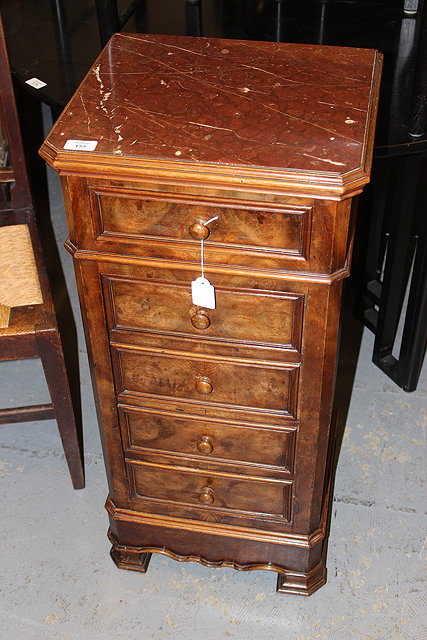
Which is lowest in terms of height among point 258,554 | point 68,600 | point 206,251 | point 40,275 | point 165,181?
point 68,600

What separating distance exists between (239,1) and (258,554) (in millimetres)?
1746

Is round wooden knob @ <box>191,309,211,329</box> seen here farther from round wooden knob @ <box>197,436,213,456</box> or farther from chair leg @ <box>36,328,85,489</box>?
chair leg @ <box>36,328,85,489</box>

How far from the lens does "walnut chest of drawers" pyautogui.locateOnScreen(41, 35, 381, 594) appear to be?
4.89ft

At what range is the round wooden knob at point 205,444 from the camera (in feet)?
6.22

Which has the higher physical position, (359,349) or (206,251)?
(206,251)

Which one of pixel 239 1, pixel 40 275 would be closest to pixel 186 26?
pixel 239 1

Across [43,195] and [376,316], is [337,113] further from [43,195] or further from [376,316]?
[43,195]

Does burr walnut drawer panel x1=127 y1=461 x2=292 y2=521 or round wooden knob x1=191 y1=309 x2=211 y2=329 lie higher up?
round wooden knob x1=191 y1=309 x2=211 y2=329

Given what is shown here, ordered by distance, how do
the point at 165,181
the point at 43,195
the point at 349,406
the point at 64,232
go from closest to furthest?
the point at 165,181 → the point at 349,406 → the point at 64,232 → the point at 43,195

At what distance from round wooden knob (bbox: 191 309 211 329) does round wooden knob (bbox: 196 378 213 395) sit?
149 mm

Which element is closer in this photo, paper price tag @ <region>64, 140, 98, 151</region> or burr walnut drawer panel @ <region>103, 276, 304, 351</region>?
paper price tag @ <region>64, 140, 98, 151</region>

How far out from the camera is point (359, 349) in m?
2.80

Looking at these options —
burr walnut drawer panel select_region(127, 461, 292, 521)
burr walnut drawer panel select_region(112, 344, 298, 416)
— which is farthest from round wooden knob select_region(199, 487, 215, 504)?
burr walnut drawer panel select_region(112, 344, 298, 416)

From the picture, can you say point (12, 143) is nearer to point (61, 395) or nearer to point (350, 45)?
point (61, 395)
